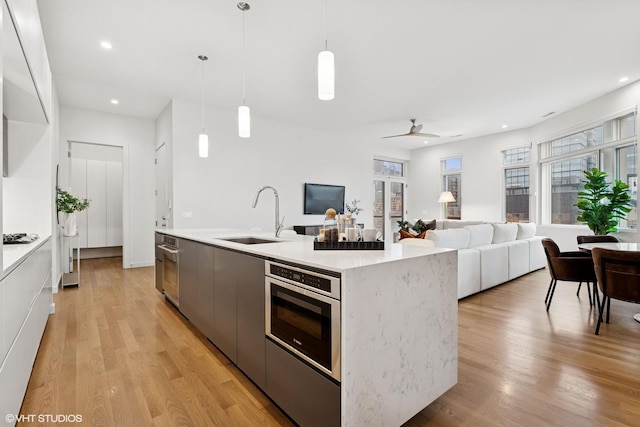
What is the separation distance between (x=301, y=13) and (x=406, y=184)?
24.4ft

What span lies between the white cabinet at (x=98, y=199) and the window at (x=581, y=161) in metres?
9.60

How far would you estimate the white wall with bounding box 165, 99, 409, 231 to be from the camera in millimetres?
5293

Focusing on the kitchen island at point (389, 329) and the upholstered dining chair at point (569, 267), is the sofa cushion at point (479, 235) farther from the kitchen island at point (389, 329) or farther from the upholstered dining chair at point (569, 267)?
the kitchen island at point (389, 329)

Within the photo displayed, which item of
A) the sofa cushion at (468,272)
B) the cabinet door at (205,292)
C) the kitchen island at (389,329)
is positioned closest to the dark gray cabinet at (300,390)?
the kitchen island at (389,329)

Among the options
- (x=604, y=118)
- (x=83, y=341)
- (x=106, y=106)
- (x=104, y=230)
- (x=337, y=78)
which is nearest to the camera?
(x=83, y=341)

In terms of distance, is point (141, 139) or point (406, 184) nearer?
point (141, 139)

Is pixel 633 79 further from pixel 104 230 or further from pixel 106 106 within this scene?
pixel 104 230

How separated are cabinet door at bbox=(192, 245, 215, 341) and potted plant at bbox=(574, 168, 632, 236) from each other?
557 cm

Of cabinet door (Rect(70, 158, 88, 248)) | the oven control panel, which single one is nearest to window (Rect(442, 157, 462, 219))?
the oven control panel

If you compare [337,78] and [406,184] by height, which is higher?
[337,78]

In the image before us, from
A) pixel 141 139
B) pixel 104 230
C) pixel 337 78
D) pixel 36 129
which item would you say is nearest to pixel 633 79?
pixel 337 78

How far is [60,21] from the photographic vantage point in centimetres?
306

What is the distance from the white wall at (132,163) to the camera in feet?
18.8

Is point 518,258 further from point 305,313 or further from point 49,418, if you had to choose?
point 49,418
